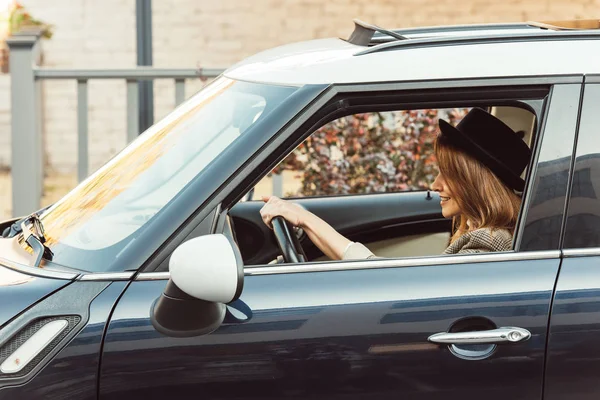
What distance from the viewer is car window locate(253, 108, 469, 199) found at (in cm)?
710

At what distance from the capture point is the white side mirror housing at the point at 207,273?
95.7 inches

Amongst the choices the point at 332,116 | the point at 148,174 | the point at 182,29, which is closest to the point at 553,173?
the point at 332,116

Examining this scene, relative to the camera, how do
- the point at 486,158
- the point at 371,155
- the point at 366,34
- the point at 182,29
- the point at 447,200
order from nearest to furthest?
the point at 366,34
the point at 486,158
the point at 447,200
the point at 371,155
the point at 182,29

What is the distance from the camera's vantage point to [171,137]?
3.15 meters

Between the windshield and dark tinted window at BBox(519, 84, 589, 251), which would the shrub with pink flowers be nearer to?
the windshield

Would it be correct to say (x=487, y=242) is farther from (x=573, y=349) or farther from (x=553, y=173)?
(x=573, y=349)

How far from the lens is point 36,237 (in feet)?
10.1

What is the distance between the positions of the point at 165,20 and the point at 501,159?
8.35m

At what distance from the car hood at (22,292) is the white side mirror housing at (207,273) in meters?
0.37

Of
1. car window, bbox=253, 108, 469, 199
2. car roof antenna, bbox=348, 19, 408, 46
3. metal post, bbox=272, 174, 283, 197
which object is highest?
car roof antenna, bbox=348, 19, 408, 46

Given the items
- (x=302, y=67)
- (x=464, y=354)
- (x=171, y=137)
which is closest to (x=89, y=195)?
(x=171, y=137)

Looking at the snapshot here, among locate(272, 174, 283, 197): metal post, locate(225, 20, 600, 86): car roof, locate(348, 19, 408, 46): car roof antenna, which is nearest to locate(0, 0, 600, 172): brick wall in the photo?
locate(272, 174, 283, 197): metal post

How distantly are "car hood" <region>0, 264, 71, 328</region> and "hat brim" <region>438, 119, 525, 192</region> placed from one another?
1287 mm

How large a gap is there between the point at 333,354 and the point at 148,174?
2.66ft
